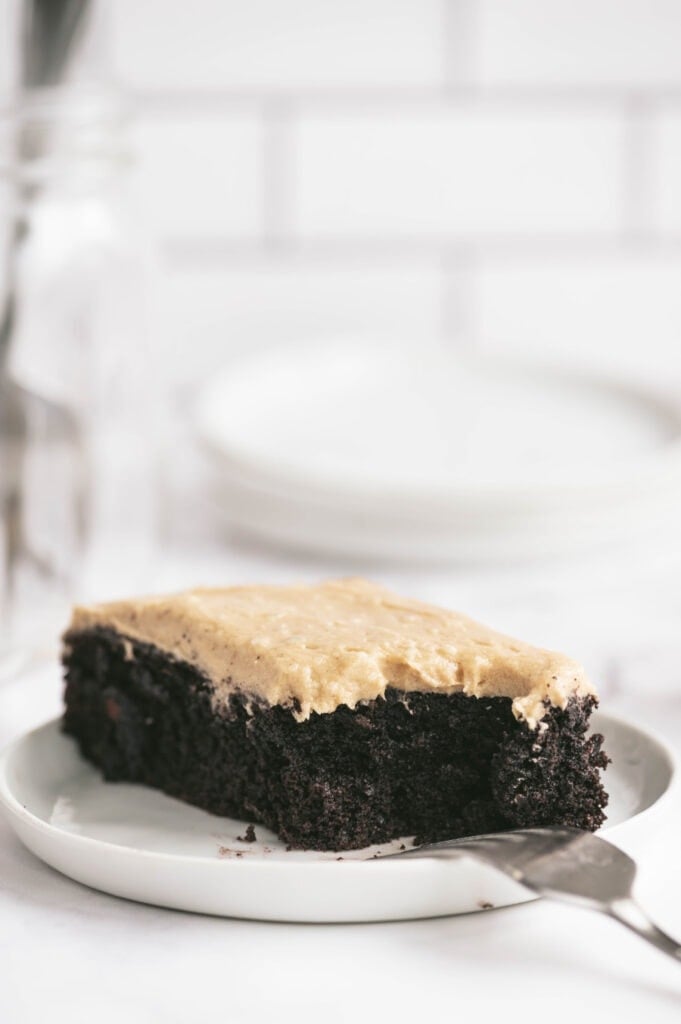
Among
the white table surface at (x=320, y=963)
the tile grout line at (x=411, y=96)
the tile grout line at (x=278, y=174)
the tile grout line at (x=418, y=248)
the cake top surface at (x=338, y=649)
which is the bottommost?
the white table surface at (x=320, y=963)

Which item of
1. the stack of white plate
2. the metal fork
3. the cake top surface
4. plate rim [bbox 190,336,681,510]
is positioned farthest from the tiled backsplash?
the metal fork

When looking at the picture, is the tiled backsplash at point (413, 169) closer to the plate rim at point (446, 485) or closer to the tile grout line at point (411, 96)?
the tile grout line at point (411, 96)

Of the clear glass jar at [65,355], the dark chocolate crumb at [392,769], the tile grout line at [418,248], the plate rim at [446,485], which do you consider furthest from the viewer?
the tile grout line at [418,248]

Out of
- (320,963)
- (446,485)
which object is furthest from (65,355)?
(320,963)

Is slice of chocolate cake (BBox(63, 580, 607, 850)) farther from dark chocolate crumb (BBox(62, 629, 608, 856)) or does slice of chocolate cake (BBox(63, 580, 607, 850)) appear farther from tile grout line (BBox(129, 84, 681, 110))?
tile grout line (BBox(129, 84, 681, 110))

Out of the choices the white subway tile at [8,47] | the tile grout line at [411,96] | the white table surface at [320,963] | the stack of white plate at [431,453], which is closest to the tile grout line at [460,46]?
the tile grout line at [411,96]

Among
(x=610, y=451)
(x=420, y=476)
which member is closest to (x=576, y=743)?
(x=420, y=476)

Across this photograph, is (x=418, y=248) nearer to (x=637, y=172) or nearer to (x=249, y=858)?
(x=637, y=172)

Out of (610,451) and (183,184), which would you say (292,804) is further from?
(183,184)
